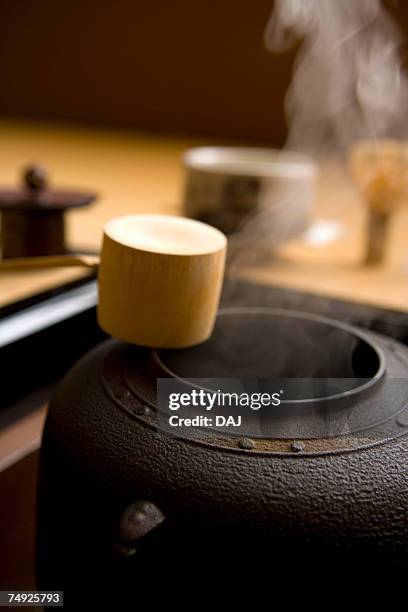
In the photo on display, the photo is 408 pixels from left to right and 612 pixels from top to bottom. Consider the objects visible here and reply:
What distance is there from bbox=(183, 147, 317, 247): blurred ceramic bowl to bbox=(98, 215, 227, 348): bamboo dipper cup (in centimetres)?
110

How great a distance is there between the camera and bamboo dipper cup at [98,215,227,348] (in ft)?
3.25

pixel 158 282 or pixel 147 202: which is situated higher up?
pixel 158 282

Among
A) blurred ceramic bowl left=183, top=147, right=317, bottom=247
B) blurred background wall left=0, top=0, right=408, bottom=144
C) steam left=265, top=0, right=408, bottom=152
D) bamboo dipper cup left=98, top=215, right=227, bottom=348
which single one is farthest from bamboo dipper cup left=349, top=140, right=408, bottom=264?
blurred background wall left=0, top=0, right=408, bottom=144

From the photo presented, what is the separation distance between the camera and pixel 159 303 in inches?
39.6

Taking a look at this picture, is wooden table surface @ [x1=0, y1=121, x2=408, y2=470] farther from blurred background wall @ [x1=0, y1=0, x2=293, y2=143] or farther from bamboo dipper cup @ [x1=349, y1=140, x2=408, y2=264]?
blurred background wall @ [x1=0, y1=0, x2=293, y2=143]

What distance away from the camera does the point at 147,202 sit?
9.62ft

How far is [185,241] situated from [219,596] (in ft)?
1.76

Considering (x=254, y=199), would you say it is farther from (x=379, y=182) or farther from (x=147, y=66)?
(x=147, y=66)

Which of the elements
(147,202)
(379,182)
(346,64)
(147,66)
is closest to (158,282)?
(346,64)

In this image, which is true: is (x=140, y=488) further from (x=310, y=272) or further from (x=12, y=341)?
(x=310, y=272)

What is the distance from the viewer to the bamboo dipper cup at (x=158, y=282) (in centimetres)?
99

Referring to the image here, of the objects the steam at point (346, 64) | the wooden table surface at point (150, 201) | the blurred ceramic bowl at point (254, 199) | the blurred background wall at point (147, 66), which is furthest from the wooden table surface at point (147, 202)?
the steam at point (346, 64)

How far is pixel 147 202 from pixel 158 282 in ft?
6.55

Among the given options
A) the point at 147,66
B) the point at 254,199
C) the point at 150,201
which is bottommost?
the point at 150,201
